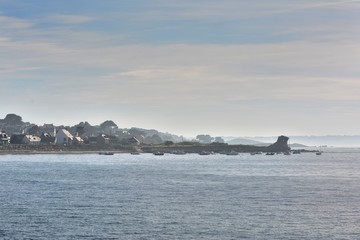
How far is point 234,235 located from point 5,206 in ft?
115

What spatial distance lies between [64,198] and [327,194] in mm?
41707

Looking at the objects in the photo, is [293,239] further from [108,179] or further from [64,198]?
[108,179]

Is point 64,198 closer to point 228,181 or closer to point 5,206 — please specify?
point 5,206

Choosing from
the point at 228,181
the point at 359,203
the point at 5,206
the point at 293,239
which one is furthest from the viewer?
the point at 228,181

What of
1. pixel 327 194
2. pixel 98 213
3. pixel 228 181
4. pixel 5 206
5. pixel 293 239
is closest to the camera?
pixel 293 239

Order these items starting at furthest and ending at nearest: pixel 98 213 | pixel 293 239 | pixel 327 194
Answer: pixel 327 194 < pixel 98 213 < pixel 293 239

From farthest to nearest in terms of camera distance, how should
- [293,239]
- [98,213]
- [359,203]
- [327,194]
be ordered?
1. [327,194]
2. [359,203]
3. [98,213]
4. [293,239]

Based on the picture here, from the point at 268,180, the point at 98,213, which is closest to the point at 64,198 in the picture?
the point at 98,213

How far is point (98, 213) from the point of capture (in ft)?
253

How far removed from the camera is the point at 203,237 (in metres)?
61.9

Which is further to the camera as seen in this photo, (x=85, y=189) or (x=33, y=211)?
(x=85, y=189)

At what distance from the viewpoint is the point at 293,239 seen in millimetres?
61469

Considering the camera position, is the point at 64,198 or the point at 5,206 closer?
the point at 5,206

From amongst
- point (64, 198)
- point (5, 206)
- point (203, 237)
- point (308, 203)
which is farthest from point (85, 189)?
point (203, 237)
